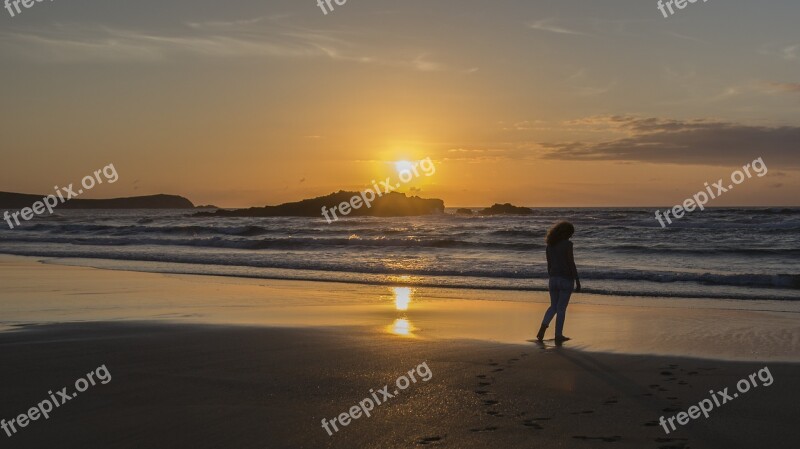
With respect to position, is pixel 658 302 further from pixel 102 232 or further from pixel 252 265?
pixel 102 232

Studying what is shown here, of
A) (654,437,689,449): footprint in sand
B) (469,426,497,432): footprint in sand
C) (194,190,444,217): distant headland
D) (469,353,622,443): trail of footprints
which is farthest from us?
(194,190,444,217): distant headland

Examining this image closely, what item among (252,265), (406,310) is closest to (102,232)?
(252,265)

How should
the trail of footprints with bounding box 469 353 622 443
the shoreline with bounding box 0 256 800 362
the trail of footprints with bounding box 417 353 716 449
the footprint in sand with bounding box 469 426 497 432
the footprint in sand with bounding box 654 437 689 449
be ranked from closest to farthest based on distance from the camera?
the footprint in sand with bounding box 654 437 689 449, the trail of footprints with bounding box 417 353 716 449, the trail of footprints with bounding box 469 353 622 443, the footprint in sand with bounding box 469 426 497 432, the shoreline with bounding box 0 256 800 362

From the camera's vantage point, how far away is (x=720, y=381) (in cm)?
795

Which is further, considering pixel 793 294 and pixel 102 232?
pixel 102 232

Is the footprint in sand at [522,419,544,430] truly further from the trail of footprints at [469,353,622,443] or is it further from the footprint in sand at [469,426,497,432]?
the footprint in sand at [469,426,497,432]

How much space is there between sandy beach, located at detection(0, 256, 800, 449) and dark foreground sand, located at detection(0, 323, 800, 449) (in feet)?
0.08

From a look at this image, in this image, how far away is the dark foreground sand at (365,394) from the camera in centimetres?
582

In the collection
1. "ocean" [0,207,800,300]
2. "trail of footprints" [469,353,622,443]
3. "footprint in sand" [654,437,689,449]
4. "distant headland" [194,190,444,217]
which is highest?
"distant headland" [194,190,444,217]

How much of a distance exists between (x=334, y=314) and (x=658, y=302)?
757cm

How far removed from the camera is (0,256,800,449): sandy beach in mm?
5922

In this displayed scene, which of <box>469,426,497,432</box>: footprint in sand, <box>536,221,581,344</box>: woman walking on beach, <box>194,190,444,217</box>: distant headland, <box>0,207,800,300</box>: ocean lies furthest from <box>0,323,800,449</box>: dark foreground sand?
<box>194,190,444,217</box>: distant headland

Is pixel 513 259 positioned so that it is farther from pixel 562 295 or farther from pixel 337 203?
pixel 337 203

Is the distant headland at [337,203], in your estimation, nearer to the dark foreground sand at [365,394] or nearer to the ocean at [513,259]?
the ocean at [513,259]
